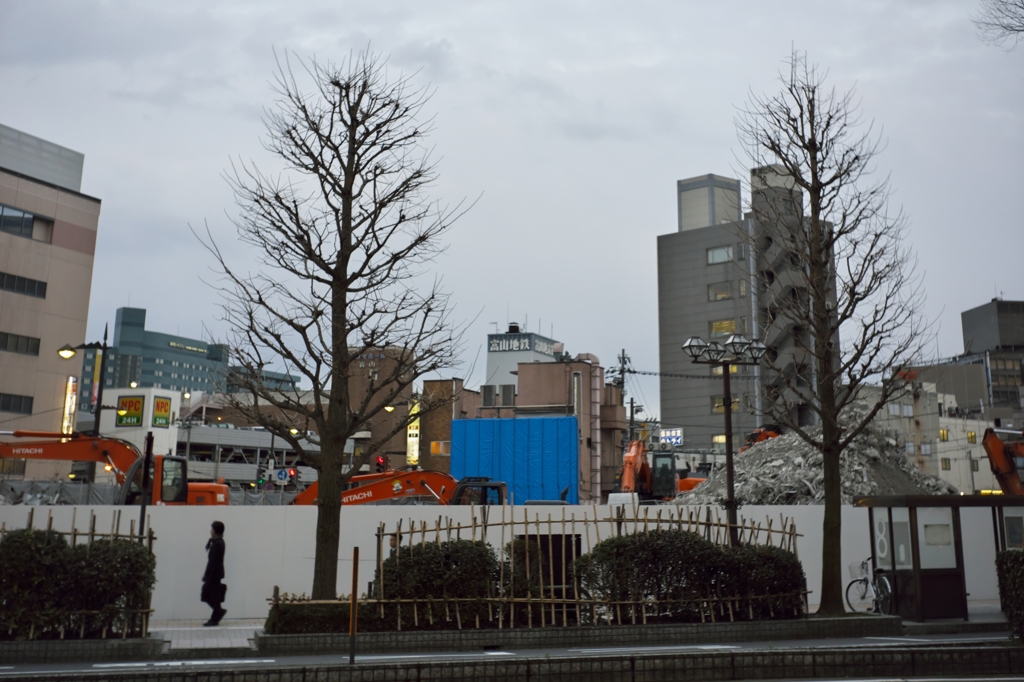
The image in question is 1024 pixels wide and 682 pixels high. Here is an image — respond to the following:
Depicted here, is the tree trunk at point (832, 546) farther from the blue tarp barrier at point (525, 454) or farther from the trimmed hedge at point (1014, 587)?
the blue tarp barrier at point (525, 454)

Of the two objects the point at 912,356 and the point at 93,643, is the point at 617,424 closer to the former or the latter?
the point at 912,356

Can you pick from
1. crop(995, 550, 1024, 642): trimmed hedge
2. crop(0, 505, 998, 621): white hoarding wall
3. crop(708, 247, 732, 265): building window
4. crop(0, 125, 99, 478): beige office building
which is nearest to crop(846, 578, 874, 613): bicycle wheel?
crop(0, 505, 998, 621): white hoarding wall

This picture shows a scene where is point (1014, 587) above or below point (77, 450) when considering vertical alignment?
below

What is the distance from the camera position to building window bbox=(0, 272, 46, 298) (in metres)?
49.8

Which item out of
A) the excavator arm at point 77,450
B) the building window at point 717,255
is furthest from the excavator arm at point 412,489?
the building window at point 717,255

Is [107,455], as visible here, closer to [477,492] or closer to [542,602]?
[477,492]

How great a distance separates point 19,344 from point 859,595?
47378 mm

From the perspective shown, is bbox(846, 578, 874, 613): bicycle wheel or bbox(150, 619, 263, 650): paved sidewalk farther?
bbox(846, 578, 874, 613): bicycle wheel

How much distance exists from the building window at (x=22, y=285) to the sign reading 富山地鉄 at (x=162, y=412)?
97.8ft

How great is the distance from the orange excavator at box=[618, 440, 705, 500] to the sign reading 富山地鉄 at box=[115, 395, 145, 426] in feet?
162

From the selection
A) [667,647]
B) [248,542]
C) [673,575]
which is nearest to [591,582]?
[673,575]

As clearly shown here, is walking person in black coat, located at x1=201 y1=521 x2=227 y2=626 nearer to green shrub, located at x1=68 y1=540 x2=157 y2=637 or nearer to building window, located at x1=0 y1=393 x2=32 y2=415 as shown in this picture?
green shrub, located at x1=68 y1=540 x2=157 y2=637

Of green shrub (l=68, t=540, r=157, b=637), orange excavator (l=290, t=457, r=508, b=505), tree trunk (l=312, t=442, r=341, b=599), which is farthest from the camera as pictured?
orange excavator (l=290, t=457, r=508, b=505)

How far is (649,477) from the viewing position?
129 ft
